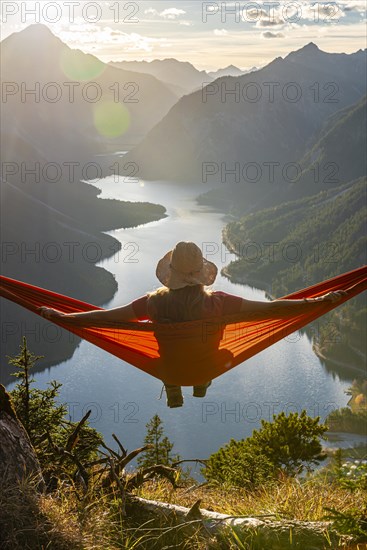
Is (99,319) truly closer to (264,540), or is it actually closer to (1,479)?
(1,479)

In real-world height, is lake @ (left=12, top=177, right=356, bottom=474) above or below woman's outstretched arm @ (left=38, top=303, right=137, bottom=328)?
below

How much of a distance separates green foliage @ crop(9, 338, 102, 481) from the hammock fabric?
2.68 feet

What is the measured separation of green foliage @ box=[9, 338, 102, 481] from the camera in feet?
17.8

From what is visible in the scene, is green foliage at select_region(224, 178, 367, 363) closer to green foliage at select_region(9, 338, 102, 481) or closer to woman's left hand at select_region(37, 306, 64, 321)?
green foliage at select_region(9, 338, 102, 481)

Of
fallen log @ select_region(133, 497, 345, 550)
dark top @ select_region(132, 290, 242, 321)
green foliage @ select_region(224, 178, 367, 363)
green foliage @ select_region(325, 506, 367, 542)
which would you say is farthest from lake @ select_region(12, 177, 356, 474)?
green foliage @ select_region(325, 506, 367, 542)

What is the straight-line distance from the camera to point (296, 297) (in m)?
6.01

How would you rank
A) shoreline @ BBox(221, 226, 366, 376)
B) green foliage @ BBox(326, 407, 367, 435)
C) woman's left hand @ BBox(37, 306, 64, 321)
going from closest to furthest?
woman's left hand @ BBox(37, 306, 64, 321) → green foliage @ BBox(326, 407, 367, 435) → shoreline @ BBox(221, 226, 366, 376)

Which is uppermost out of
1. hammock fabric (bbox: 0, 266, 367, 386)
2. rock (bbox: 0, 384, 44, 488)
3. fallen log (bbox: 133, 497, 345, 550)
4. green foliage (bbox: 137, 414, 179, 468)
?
hammock fabric (bbox: 0, 266, 367, 386)

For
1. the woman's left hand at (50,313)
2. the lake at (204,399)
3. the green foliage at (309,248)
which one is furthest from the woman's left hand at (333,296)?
the green foliage at (309,248)

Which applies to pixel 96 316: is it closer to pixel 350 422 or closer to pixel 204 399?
pixel 350 422

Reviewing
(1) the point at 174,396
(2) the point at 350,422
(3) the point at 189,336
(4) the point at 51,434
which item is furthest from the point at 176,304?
(2) the point at 350,422

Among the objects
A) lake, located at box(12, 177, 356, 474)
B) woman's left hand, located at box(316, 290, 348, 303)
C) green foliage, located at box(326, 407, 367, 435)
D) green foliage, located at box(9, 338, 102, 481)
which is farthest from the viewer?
green foliage, located at box(326, 407, 367, 435)

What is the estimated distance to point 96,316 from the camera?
541 centimetres

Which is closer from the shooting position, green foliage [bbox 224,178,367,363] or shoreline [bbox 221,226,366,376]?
shoreline [bbox 221,226,366,376]
